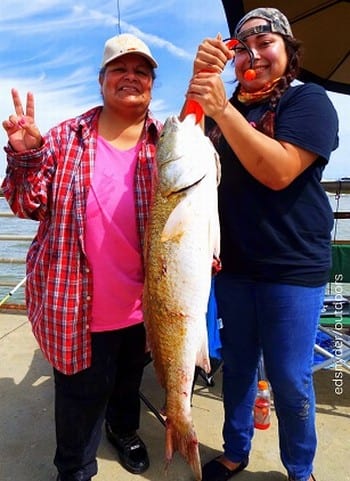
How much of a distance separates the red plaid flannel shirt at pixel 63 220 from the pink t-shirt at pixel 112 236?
33mm

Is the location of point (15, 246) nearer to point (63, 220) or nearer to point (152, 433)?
point (152, 433)

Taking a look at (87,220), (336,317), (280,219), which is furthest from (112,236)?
(336,317)

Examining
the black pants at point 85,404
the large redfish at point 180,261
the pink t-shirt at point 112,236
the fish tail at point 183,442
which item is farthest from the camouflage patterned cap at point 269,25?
the fish tail at point 183,442

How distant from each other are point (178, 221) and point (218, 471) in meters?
1.42

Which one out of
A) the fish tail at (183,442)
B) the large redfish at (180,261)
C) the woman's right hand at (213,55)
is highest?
the woman's right hand at (213,55)

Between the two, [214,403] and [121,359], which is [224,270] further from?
[214,403]

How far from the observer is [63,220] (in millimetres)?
1787

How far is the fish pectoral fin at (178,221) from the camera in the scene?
1.49m

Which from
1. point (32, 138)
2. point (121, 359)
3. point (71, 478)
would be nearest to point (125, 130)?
point (32, 138)

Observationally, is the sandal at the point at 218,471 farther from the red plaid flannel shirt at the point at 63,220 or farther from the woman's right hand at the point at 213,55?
the woman's right hand at the point at 213,55

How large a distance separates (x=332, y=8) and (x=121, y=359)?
3673 mm

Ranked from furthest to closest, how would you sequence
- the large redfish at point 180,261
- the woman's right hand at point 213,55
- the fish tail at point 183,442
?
1. the fish tail at point 183,442
2. the large redfish at point 180,261
3. the woman's right hand at point 213,55

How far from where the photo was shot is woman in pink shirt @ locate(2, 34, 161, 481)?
178 centimetres

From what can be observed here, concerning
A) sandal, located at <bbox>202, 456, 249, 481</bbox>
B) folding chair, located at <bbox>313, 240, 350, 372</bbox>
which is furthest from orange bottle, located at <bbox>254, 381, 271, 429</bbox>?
folding chair, located at <bbox>313, 240, 350, 372</bbox>
